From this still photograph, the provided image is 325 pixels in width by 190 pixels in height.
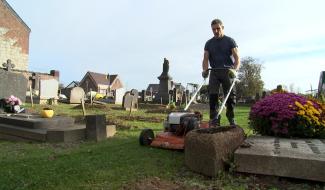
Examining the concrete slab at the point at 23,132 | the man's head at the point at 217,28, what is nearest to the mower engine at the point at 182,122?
the man's head at the point at 217,28

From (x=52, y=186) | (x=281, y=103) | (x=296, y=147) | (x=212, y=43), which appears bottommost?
(x=52, y=186)

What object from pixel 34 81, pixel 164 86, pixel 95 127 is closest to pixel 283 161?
pixel 95 127

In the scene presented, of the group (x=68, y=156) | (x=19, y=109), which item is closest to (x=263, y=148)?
(x=68, y=156)

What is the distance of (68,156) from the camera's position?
20.6 feet

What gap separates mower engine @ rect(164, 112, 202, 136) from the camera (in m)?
6.40

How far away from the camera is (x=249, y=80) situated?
61.3 meters

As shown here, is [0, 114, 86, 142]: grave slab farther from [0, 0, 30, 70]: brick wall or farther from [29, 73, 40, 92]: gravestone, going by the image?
[0, 0, 30, 70]: brick wall

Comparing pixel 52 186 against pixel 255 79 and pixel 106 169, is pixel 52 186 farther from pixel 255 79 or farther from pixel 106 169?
pixel 255 79

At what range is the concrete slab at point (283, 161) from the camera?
4234 mm

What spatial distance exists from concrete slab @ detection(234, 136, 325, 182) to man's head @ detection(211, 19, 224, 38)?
2646 mm

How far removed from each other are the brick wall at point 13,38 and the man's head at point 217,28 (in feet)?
109

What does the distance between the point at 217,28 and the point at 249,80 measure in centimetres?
5579

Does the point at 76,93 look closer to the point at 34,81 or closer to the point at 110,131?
the point at 34,81

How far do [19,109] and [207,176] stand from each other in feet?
26.2
